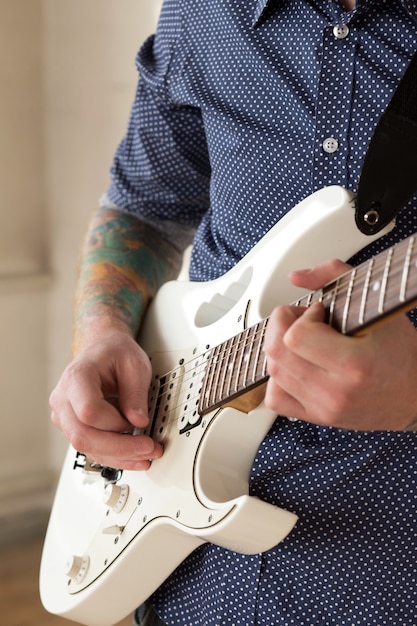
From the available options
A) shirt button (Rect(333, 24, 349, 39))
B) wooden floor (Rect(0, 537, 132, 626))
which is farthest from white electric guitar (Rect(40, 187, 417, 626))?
wooden floor (Rect(0, 537, 132, 626))

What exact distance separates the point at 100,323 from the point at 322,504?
40 cm

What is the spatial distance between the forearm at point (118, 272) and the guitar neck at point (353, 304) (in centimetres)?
31

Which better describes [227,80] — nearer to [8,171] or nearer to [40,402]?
[8,171]

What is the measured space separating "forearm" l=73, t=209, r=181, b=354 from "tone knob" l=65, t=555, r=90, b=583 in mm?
274

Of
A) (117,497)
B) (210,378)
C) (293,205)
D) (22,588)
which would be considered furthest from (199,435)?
(22,588)

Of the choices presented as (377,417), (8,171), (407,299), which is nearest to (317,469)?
(377,417)

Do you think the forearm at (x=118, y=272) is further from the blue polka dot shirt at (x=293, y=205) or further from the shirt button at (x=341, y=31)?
the shirt button at (x=341, y=31)

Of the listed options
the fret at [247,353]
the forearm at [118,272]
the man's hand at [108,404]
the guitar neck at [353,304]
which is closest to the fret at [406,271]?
the guitar neck at [353,304]

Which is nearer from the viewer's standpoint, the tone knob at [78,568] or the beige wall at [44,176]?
the tone knob at [78,568]

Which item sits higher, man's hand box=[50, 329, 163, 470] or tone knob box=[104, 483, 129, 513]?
man's hand box=[50, 329, 163, 470]

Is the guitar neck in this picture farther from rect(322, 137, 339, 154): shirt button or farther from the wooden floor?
the wooden floor

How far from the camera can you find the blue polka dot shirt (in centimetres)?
88

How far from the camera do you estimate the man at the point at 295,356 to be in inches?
27.7

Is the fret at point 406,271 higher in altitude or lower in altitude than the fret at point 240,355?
higher
